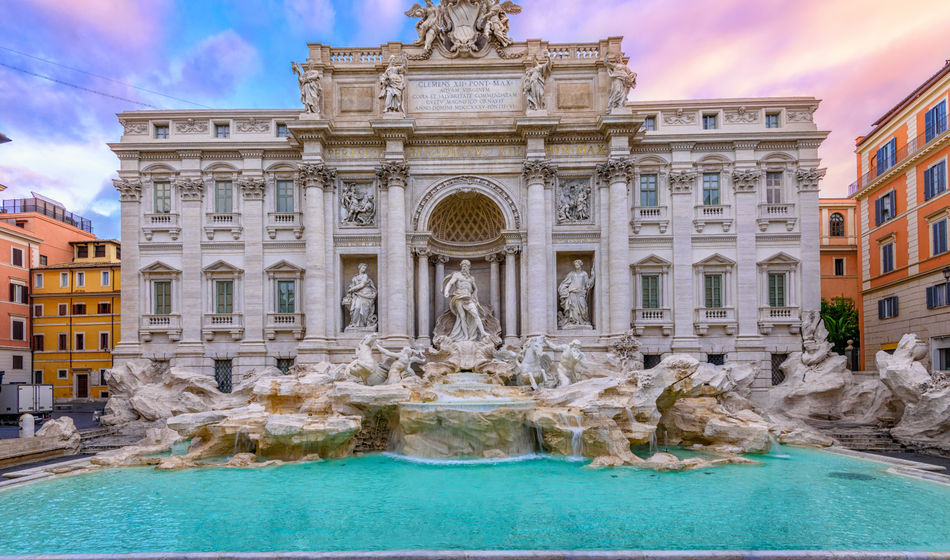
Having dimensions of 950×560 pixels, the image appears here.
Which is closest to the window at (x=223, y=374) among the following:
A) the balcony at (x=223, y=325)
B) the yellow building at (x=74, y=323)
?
the balcony at (x=223, y=325)

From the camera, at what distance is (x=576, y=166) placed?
24.4 meters

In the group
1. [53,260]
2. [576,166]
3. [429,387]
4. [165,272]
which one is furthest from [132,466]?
[53,260]

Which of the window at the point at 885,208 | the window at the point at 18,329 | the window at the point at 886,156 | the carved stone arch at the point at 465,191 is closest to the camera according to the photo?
the carved stone arch at the point at 465,191

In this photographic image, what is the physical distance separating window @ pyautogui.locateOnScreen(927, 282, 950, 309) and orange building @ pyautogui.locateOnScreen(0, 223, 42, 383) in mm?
49323

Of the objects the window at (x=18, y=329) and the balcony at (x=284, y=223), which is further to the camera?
Result: the window at (x=18, y=329)

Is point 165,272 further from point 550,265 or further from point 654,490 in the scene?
point 654,490

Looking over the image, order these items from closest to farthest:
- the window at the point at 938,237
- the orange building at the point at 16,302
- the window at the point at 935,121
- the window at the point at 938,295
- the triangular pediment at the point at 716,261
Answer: the window at the point at 938,295, the window at the point at 938,237, the window at the point at 935,121, the triangular pediment at the point at 716,261, the orange building at the point at 16,302

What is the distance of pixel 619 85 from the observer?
23594 mm

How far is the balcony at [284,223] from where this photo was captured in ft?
81.7

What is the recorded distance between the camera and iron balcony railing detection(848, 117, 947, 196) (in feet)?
76.8

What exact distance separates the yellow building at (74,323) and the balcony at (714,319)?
1393 inches

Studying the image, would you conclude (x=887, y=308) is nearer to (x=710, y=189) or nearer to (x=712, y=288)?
(x=712, y=288)

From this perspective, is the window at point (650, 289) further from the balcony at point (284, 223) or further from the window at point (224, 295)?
the window at point (224, 295)

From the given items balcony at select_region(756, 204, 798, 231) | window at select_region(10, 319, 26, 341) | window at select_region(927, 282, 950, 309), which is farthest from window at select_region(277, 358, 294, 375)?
window at select_region(927, 282, 950, 309)
